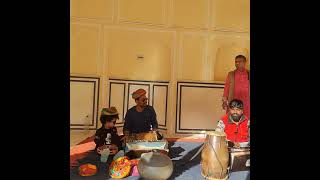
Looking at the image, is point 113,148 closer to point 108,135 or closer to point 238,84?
point 108,135

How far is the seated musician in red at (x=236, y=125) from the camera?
298 cm

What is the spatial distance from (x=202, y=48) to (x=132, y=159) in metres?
2.39

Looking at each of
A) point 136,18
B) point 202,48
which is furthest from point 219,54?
point 136,18

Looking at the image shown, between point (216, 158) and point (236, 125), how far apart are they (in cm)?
62

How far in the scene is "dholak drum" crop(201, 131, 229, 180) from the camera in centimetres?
252

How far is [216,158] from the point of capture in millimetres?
2516

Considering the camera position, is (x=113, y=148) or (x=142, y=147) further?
(x=113, y=148)

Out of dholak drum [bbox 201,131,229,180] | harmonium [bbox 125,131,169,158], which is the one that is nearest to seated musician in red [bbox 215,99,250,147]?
dholak drum [bbox 201,131,229,180]

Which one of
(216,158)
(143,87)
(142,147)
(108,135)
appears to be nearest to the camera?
(216,158)

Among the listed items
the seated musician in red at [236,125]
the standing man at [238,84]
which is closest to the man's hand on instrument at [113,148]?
the seated musician in red at [236,125]

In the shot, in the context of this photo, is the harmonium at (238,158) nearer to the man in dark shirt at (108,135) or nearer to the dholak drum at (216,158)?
the dholak drum at (216,158)

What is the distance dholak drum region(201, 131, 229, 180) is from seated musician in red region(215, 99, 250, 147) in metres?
0.43

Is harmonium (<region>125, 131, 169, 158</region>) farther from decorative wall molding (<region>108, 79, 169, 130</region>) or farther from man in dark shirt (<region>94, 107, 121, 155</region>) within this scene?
decorative wall molding (<region>108, 79, 169, 130</region>)

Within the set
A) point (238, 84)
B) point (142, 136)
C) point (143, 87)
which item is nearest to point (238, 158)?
point (142, 136)
